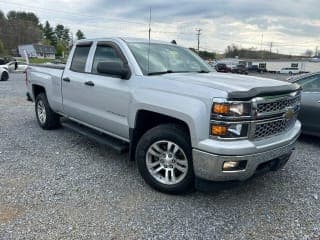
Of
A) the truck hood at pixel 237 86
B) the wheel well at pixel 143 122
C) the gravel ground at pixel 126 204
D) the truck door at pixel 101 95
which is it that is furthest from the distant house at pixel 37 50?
the truck hood at pixel 237 86

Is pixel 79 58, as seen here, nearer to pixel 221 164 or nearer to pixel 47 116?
pixel 47 116

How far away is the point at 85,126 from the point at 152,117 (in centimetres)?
175

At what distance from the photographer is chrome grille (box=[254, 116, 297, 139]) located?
10.9 feet

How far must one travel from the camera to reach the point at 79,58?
5363 mm

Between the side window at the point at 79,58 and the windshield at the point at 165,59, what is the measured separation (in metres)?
1.04

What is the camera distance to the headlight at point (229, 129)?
3162 millimetres

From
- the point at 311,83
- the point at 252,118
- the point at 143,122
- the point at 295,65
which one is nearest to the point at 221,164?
the point at 252,118

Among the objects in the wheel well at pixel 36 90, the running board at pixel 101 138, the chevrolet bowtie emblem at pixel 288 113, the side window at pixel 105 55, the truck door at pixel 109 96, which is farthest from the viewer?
the wheel well at pixel 36 90

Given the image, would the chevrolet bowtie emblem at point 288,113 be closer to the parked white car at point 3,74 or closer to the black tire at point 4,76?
the parked white car at point 3,74

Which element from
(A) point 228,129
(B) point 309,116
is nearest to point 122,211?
(A) point 228,129

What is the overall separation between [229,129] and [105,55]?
94.9 inches

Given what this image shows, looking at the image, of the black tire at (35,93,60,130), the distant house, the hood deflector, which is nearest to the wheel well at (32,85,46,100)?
the black tire at (35,93,60,130)

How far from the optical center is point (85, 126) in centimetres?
541

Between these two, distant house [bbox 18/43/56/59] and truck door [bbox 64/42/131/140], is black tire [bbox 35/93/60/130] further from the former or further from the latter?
distant house [bbox 18/43/56/59]
